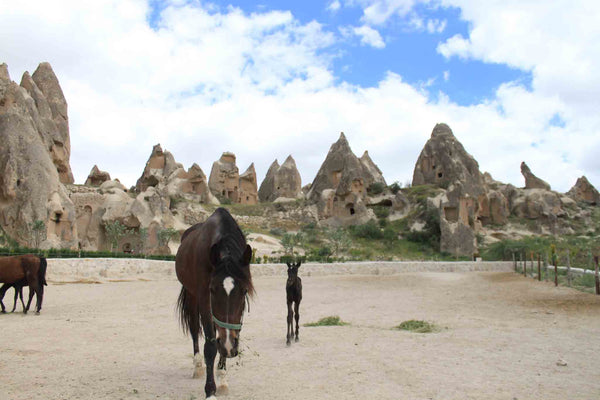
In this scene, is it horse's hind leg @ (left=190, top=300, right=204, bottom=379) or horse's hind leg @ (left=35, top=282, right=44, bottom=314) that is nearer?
horse's hind leg @ (left=190, top=300, right=204, bottom=379)

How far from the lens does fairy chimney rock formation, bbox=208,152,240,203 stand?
2281 inches

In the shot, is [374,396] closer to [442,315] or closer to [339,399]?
[339,399]

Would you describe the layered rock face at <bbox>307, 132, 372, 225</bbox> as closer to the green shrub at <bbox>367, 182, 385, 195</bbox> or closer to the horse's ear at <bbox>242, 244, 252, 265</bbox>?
the green shrub at <bbox>367, 182, 385, 195</bbox>

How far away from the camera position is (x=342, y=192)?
2025 inches

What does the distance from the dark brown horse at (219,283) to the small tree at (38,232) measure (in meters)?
25.6

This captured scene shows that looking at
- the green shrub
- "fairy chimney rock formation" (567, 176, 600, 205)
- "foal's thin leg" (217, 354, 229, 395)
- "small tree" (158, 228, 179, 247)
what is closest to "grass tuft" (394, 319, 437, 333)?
"foal's thin leg" (217, 354, 229, 395)

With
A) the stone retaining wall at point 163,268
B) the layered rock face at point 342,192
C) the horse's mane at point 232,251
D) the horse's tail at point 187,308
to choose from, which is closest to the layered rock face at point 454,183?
the layered rock face at point 342,192

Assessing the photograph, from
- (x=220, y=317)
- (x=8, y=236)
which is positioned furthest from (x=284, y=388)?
(x=8, y=236)

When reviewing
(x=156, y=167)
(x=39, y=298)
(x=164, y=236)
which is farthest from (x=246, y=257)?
(x=156, y=167)

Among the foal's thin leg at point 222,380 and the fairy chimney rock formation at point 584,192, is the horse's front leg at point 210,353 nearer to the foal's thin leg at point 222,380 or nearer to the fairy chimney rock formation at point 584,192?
the foal's thin leg at point 222,380

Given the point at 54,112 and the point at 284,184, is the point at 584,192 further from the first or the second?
the point at 54,112

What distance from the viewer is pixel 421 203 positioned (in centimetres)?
4906

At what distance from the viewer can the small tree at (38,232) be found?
27.2m

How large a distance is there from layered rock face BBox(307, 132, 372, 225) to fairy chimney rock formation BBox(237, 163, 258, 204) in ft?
25.4
